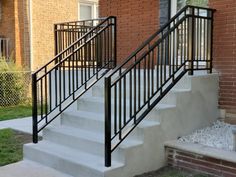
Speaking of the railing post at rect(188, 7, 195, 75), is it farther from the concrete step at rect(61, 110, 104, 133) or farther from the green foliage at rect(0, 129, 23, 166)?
the green foliage at rect(0, 129, 23, 166)

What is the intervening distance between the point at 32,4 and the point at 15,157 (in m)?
8.61

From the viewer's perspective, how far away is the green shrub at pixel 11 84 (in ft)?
38.0

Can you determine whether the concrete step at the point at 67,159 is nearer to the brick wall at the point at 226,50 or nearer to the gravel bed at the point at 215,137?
the gravel bed at the point at 215,137

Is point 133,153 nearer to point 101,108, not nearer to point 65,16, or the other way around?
point 101,108

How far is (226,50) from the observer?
5.64 meters

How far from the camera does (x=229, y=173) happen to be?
13.8 feet

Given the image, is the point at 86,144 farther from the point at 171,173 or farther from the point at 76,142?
the point at 171,173

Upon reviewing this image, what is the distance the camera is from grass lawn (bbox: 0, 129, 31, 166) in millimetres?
5427

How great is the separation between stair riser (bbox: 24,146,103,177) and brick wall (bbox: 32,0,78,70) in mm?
8104

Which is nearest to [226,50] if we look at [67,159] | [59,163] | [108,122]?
[108,122]

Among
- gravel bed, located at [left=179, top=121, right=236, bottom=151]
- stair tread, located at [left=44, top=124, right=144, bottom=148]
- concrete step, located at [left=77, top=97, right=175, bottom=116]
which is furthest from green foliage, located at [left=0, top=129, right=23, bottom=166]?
gravel bed, located at [left=179, top=121, right=236, bottom=151]

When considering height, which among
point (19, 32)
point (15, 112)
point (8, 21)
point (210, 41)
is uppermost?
point (8, 21)

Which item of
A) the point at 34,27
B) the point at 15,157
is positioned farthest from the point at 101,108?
the point at 34,27

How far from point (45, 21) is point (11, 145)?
26.1 ft
